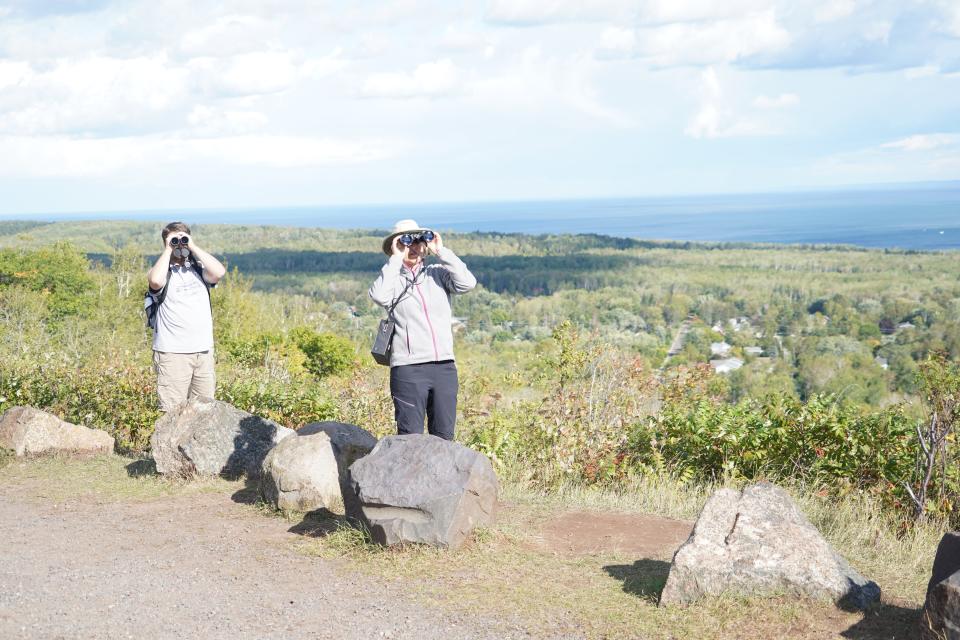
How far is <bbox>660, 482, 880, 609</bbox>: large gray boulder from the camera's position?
4.68 meters

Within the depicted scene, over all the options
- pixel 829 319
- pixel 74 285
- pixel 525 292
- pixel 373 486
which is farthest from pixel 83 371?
pixel 525 292

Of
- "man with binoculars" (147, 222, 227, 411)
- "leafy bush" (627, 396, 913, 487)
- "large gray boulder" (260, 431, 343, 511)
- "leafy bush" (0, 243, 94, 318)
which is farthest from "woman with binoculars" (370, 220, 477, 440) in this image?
"leafy bush" (0, 243, 94, 318)

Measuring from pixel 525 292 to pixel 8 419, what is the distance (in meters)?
77.8

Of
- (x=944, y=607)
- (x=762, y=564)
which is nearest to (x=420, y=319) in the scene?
(x=762, y=564)

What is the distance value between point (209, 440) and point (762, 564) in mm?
4925

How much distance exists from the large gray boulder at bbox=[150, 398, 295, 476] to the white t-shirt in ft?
2.22

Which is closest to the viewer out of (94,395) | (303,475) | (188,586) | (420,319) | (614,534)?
(188,586)

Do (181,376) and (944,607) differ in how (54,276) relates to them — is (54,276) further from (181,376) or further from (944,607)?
(944,607)

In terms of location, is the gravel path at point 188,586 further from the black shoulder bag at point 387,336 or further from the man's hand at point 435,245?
the man's hand at point 435,245

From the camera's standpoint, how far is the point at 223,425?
303 inches

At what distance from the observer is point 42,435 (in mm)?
8922

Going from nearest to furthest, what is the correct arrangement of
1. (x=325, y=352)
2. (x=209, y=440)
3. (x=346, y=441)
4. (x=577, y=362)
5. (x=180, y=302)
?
(x=346, y=441), (x=180, y=302), (x=209, y=440), (x=577, y=362), (x=325, y=352)

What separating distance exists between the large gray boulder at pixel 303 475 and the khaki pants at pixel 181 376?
1388 millimetres

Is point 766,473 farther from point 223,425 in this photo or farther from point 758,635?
point 223,425
